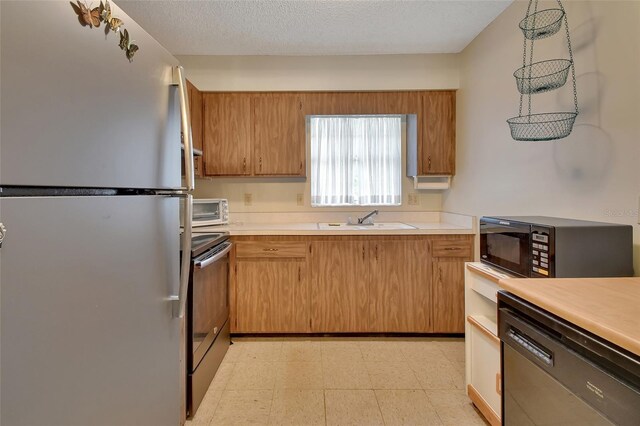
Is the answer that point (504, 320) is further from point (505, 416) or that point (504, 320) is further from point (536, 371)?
point (505, 416)

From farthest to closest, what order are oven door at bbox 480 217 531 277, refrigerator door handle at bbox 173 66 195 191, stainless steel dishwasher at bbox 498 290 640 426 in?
oven door at bbox 480 217 531 277 < refrigerator door handle at bbox 173 66 195 191 < stainless steel dishwasher at bbox 498 290 640 426

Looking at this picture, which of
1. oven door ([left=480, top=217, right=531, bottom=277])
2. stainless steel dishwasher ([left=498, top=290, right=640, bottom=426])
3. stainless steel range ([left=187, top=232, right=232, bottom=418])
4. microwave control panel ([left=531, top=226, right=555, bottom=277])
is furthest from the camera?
stainless steel range ([left=187, top=232, right=232, bottom=418])

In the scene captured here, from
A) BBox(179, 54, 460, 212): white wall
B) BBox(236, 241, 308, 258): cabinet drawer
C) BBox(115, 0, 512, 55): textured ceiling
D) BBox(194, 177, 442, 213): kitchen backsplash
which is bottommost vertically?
BBox(236, 241, 308, 258): cabinet drawer

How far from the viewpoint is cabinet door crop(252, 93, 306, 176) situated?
9.46ft

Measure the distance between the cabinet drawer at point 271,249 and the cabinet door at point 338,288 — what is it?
0.14 meters

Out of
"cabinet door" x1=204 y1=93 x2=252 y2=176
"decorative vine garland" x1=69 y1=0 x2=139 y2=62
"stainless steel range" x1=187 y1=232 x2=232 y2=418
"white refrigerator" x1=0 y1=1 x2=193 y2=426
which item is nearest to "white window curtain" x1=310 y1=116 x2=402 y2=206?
"cabinet door" x1=204 y1=93 x2=252 y2=176

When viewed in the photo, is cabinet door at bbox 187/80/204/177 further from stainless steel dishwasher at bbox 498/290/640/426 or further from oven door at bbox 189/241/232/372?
stainless steel dishwasher at bbox 498/290/640/426

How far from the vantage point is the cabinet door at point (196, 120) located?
8.41 feet

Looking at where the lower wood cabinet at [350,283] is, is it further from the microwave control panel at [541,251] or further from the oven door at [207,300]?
the microwave control panel at [541,251]

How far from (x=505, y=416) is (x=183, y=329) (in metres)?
1.44

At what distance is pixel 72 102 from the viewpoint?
685mm

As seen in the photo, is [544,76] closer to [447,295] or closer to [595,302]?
[595,302]

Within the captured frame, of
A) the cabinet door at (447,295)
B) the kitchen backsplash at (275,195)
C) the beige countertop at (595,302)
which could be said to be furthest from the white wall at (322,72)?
the beige countertop at (595,302)

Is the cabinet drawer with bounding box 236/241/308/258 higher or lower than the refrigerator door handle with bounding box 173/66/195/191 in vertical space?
lower
